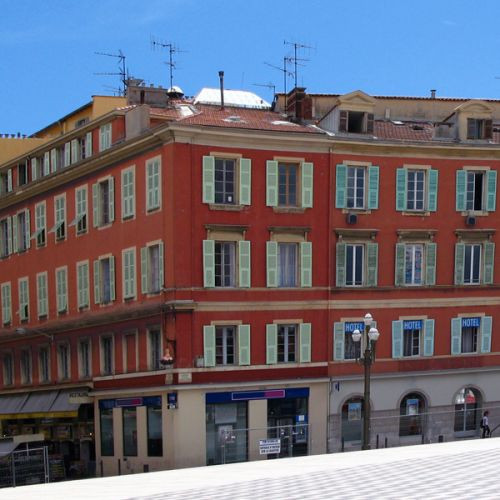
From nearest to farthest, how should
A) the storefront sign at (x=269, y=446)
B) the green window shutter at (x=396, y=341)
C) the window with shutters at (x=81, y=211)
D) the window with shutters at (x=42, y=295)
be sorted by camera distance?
the storefront sign at (x=269, y=446), the green window shutter at (x=396, y=341), the window with shutters at (x=81, y=211), the window with shutters at (x=42, y=295)

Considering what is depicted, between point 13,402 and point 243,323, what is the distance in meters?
15.9

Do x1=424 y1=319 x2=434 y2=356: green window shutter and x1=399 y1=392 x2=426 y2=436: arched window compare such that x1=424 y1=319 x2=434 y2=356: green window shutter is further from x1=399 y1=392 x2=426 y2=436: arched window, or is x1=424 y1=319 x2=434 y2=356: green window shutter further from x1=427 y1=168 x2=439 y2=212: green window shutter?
x1=427 y1=168 x2=439 y2=212: green window shutter

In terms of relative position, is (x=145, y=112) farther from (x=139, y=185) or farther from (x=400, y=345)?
(x=400, y=345)

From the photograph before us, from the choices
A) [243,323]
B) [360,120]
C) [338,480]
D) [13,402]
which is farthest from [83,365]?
[338,480]

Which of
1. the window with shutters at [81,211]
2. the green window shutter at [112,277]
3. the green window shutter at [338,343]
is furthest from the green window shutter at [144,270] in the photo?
the green window shutter at [338,343]

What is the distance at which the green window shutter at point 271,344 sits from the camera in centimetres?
3616

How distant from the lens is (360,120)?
39.1 metres

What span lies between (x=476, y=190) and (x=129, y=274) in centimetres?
1513

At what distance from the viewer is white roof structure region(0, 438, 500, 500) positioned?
1830 centimetres

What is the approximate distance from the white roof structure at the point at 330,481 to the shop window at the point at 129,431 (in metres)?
9.22

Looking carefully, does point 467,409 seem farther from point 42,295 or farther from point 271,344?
point 42,295

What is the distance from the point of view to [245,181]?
35.8m

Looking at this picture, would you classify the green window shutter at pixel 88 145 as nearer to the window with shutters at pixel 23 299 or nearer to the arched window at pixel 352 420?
the window with shutters at pixel 23 299

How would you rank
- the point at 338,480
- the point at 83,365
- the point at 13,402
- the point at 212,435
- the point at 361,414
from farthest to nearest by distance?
1. the point at 13,402
2. the point at 83,365
3. the point at 361,414
4. the point at 212,435
5. the point at 338,480
